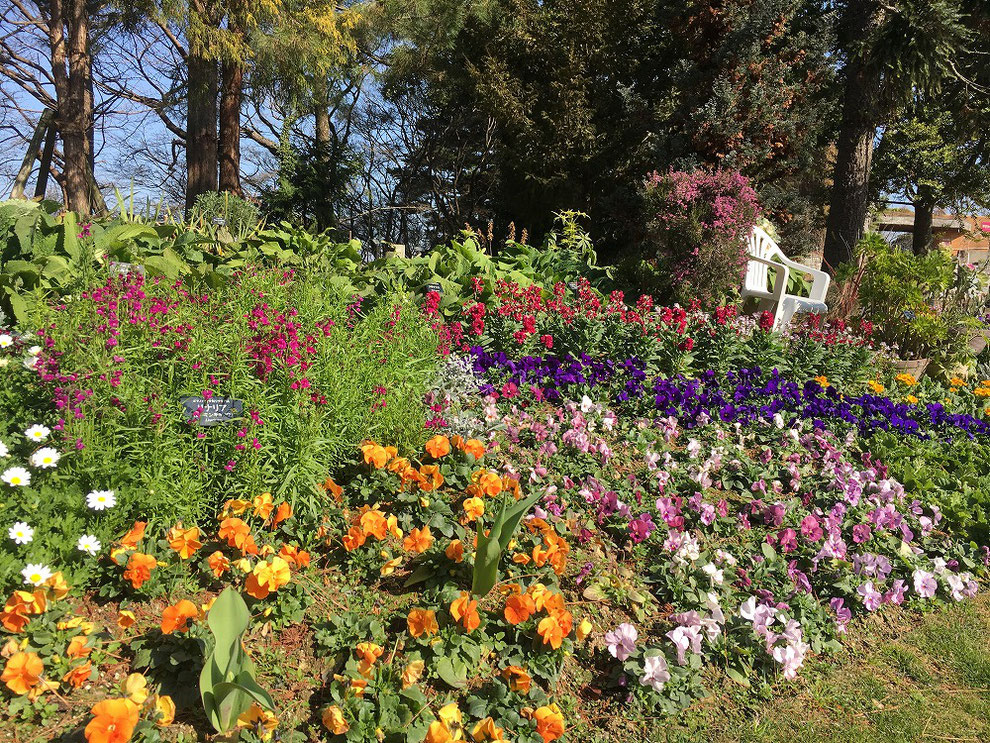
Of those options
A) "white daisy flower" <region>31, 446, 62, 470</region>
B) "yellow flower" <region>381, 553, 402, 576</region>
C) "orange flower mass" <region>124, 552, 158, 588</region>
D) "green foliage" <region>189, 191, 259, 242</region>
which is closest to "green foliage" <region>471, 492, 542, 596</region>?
"yellow flower" <region>381, 553, 402, 576</region>

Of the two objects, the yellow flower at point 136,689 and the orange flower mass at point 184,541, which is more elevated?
the orange flower mass at point 184,541

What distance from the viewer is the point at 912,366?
218 inches

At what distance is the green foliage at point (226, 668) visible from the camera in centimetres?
159

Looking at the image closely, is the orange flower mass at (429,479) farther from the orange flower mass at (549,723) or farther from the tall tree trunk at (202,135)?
the tall tree trunk at (202,135)

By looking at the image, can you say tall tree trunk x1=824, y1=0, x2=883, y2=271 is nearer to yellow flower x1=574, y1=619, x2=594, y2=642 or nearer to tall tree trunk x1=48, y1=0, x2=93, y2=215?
yellow flower x1=574, y1=619, x2=594, y2=642

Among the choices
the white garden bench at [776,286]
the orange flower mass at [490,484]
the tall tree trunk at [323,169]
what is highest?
the tall tree trunk at [323,169]

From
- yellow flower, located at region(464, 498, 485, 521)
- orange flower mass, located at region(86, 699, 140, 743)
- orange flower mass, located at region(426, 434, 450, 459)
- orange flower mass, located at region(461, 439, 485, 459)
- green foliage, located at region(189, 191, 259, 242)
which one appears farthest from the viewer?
green foliage, located at region(189, 191, 259, 242)

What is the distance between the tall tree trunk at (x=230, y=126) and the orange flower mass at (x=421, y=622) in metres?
8.94

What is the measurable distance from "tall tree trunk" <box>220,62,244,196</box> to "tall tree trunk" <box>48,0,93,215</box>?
1.93 meters

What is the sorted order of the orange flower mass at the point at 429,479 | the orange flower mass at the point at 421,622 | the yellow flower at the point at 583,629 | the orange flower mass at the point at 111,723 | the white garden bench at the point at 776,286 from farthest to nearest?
1. the white garden bench at the point at 776,286
2. the orange flower mass at the point at 429,479
3. the yellow flower at the point at 583,629
4. the orange flower mass at the point at 421,622
5. the orange flower mass at the point at 111,723

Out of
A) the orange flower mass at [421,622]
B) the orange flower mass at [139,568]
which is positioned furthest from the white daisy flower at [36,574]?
the orange flower mass at [421,622]

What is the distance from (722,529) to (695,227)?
3.51 metres

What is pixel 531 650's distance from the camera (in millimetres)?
2082

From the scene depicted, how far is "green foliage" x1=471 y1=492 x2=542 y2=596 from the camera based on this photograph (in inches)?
83.4
